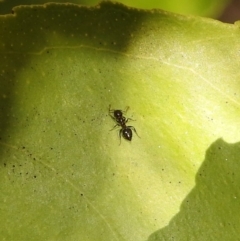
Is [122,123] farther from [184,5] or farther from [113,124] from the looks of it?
[184,5]

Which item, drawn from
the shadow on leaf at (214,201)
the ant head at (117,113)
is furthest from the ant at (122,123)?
the shadow on leaf at (214,201)

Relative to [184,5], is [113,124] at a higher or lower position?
lower

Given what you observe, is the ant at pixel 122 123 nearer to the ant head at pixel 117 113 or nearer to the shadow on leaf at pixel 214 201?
the ant head at pixel 117 113

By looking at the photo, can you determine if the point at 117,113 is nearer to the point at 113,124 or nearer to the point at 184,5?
Answer: the point at 113,124

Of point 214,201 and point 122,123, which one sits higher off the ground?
point 122,123

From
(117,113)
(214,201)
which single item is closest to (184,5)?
(117,113)

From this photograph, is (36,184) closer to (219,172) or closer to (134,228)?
(134,228)

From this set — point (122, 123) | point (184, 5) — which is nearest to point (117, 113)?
point (122, 123)

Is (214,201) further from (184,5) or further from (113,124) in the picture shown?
(184,5)

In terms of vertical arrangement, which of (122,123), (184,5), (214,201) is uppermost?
(184,5)

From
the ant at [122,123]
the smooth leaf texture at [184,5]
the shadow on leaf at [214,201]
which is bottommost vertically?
the shadow on leaf at [214,201]

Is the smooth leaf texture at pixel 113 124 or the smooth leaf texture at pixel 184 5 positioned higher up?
the smooth leaf texture at pixel 184 5
